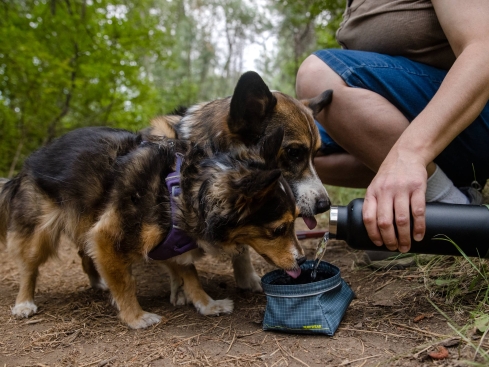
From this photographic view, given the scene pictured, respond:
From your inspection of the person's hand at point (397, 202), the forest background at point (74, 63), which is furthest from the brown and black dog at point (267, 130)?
the forest background at point (74, 63)

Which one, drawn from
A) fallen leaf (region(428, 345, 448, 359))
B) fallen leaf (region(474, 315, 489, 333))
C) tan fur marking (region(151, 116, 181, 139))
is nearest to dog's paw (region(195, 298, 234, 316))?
tan fur marking (region(151, 116, 181, 139))

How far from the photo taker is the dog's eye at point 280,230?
261cm

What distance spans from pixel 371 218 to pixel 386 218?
78 millimetres

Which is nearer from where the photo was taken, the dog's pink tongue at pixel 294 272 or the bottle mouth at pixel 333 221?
the bottle mouth at pixel 333 221

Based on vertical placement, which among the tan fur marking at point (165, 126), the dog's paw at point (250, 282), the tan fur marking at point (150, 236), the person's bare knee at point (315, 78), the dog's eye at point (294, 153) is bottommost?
the dog's paw at point (250, 282)

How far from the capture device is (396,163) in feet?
6.95

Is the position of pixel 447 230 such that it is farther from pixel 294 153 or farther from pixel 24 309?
pixel 24 309

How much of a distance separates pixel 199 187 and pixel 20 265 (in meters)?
1.78

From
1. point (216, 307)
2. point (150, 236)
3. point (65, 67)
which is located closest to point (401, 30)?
point (150, 236)

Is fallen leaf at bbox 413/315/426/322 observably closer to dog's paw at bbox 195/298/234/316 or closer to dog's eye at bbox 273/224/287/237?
dog's eye at bbox 273/224/287/237

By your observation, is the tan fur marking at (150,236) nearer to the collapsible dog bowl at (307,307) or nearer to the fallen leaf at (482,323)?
the collapsible dog bowl at (307,307)

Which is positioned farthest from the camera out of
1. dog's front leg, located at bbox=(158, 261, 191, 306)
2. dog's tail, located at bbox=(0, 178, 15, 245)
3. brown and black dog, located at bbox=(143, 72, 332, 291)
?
dog's tail, located at bbox=(0, 178, 15, 245)

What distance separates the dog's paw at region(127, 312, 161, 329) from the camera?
9.18ft

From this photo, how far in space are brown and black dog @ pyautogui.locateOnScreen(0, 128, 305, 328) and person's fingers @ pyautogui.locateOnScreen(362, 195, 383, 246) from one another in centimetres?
51
